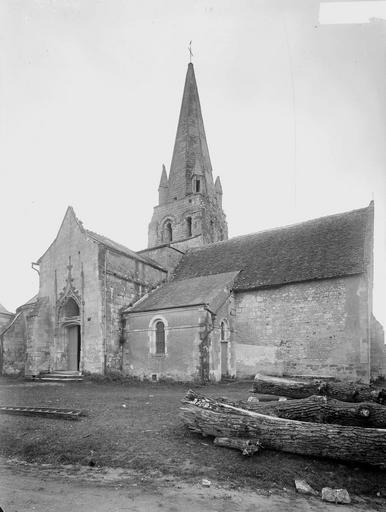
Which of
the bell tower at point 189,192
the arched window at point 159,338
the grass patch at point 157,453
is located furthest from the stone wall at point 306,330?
the bell tower at point 189,192

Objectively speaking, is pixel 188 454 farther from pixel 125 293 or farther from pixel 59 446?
pixel 125 293

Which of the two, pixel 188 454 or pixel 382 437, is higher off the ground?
pixel 382 437

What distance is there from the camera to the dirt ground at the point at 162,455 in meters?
5.72

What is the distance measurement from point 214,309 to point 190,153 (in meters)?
24.8

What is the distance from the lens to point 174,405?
11.1m

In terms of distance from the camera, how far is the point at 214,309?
18.6m

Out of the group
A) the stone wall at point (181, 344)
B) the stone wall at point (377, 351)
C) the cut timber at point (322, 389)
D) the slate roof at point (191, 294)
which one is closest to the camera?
the cut timber at point (322, 389)

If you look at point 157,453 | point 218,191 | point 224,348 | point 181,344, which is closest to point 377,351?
point 224,348

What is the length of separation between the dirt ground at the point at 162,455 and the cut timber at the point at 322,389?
256 cm

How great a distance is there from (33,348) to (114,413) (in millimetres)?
14367

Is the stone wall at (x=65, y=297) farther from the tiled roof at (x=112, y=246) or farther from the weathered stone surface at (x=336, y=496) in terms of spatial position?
the weathered stone surface at (x=336, y=496)

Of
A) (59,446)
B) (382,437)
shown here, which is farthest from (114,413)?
(382,437)

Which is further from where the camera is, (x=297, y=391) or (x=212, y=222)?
(x=212, y=222)

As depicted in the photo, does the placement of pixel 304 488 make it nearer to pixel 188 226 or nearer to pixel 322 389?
pixel 322 389
